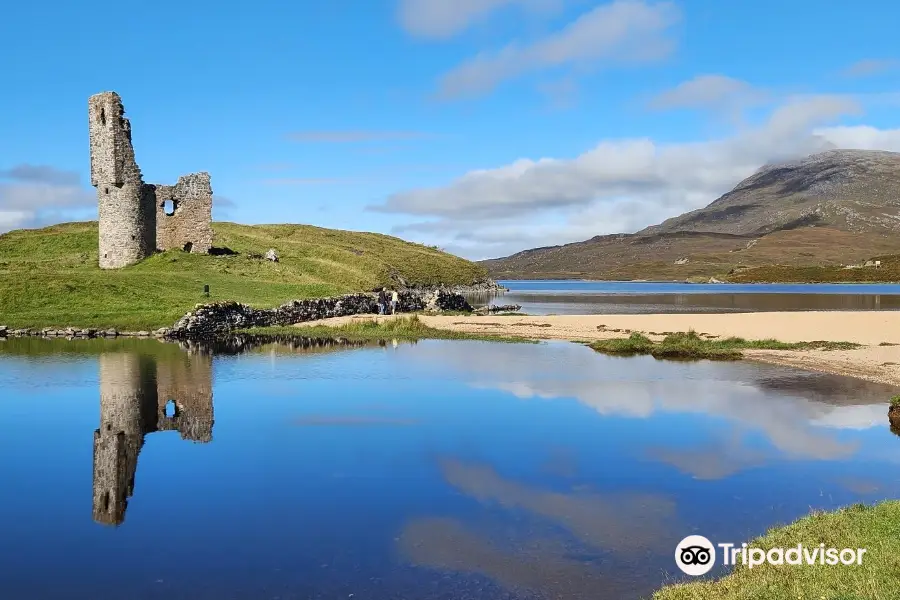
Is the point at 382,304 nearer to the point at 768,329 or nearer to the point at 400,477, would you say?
the point at 768,329

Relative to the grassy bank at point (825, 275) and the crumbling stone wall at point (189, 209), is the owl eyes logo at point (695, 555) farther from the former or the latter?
the grassy bank at point (825, 275)

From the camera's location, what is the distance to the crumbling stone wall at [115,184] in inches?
2194

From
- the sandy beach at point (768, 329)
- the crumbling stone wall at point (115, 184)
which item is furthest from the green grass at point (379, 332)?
the crumbling stone wall at point (115, 184)

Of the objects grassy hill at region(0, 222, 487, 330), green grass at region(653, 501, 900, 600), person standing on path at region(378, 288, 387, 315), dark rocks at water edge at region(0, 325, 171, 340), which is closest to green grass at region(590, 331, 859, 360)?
grassy hill at region(0, 222, 487, 330)

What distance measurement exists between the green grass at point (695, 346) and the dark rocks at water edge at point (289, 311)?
61.5ft

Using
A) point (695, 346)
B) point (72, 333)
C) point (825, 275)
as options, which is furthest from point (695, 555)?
point (825, 275)

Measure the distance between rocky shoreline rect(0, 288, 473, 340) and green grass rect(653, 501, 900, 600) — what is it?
33.1m

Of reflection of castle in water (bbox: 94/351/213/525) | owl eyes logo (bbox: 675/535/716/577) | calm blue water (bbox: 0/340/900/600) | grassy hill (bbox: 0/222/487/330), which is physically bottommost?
owl eyes logo (bbox: 675/535/716/577)

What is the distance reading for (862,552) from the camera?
9.38 meters

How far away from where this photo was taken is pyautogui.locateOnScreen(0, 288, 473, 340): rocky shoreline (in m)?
38.5

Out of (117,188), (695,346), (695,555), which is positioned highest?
(117,188)

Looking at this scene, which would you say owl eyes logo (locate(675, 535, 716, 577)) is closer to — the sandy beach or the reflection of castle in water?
the reflection of castle in water

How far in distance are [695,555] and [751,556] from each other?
0.69 metres

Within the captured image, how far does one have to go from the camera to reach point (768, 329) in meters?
45.3
